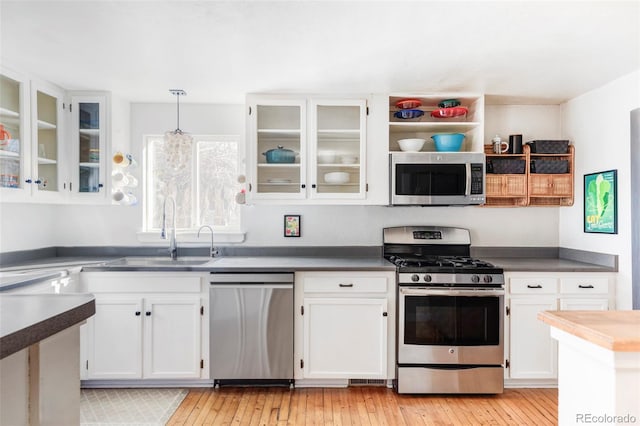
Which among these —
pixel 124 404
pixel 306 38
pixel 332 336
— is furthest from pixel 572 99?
pixel 124 404

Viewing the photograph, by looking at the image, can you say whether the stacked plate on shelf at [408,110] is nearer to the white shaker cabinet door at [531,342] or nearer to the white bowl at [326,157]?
the white bowl at [326,157]

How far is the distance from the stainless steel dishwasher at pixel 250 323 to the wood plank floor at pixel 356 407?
181mm

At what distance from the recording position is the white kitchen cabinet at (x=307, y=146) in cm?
309

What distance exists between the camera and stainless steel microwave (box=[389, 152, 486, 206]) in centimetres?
303

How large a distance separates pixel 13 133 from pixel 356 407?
9.33ft

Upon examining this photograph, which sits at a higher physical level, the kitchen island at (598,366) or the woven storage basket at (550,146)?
the woven storage basket at (550,146)

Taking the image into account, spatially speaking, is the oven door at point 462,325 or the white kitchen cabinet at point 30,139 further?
the oven door at point 462,325

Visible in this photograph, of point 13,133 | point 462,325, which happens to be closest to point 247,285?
point 462,325

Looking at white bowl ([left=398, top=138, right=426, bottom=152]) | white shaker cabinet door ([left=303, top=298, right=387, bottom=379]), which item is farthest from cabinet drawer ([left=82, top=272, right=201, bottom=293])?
white bowl ([left=398, top=138, right=426, bottom=152])

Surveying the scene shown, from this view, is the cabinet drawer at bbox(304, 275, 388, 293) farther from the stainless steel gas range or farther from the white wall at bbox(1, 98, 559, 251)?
the white wall at bbox(1, 98, 559, 251)

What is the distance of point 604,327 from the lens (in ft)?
4.18

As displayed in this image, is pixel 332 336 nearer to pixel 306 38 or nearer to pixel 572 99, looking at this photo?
pixel 306 38

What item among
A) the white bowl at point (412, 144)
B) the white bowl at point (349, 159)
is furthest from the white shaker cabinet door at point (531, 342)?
the white bowl at point (349, 159)

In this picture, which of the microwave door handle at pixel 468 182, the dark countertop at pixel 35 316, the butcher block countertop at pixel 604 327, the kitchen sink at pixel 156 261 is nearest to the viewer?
the dark countertop at pixel 35 316
